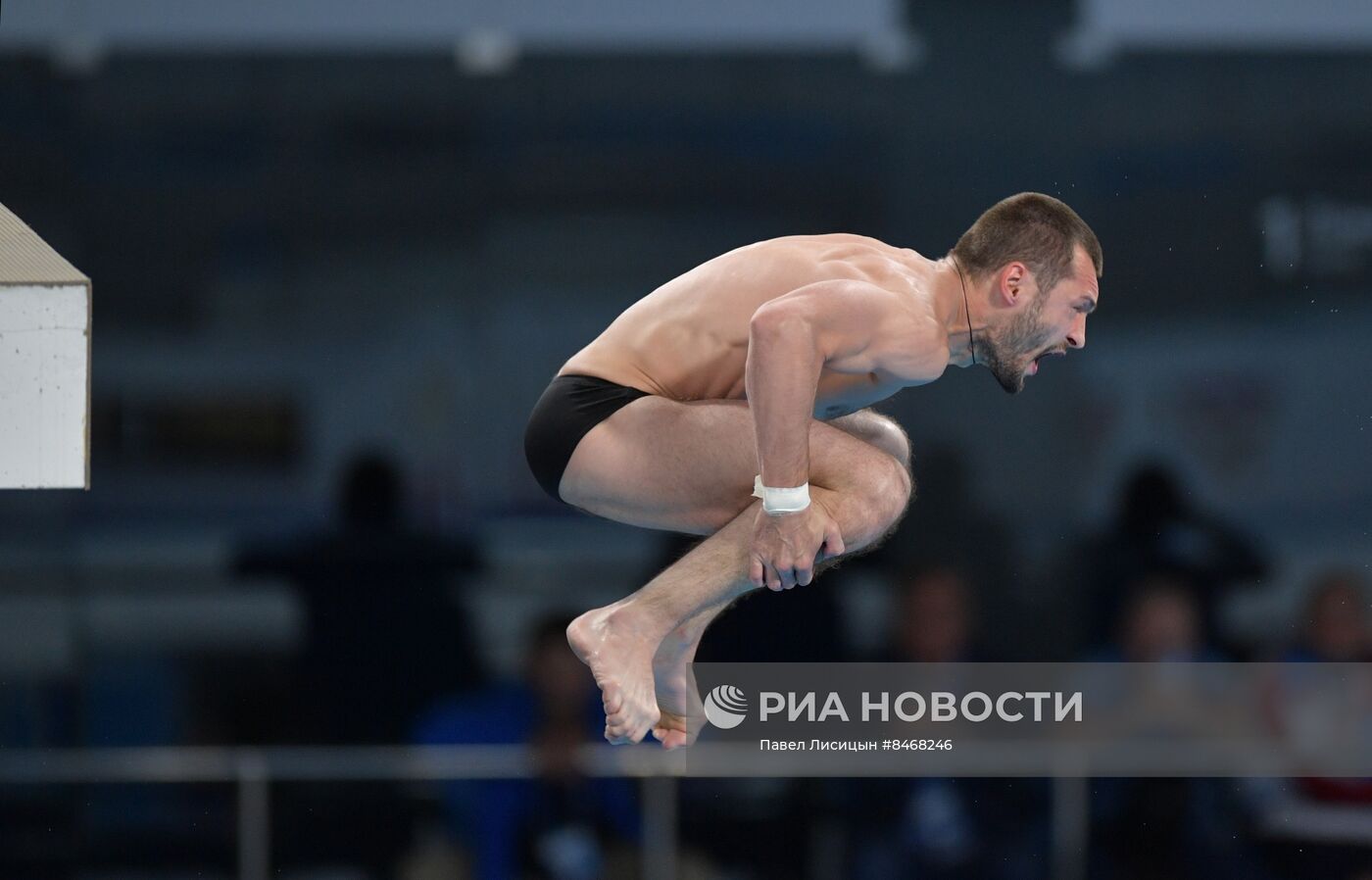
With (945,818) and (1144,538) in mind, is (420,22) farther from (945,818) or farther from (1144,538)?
(945,818)

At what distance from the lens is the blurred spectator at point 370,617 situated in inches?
208

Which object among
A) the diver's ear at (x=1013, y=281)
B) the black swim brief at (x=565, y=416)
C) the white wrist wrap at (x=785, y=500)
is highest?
the diver's ear at (x=1013, y=281)

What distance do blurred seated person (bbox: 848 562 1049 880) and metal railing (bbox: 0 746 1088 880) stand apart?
0.12m

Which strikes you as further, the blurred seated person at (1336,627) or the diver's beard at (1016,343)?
the blurred seated person at (1336,627)

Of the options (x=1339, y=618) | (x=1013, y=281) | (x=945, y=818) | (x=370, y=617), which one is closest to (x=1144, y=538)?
(x=1339, y=618)

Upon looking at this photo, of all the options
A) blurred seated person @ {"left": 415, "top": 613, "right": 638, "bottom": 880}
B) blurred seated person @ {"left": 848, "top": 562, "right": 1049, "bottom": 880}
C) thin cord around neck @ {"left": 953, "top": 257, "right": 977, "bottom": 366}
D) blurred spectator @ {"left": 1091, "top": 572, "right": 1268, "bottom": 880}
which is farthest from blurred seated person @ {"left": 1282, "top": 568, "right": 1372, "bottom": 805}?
thin cord around neck @ {"left": 953, "top": 257, "right": 977, "bottom": 366}

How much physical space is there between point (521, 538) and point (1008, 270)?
2.44 m

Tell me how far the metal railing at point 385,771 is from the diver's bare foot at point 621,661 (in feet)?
6.17

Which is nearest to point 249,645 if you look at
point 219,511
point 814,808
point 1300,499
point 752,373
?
point 219,511

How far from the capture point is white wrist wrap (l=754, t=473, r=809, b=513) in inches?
121

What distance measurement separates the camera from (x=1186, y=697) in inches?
211

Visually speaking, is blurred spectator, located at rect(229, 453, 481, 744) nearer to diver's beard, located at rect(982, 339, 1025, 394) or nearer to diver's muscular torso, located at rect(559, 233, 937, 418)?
diver's muscular torso, located at rect(559, 233, 937, 418)

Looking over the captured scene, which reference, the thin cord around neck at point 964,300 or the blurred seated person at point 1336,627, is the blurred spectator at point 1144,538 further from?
the thin cord around neck at point 964,300

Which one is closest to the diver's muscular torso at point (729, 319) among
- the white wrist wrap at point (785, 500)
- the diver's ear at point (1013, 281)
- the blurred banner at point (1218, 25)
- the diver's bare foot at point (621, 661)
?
the diver's ear at point (1013, 281)
